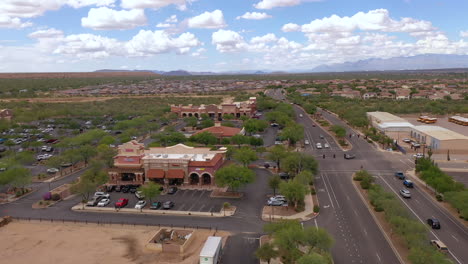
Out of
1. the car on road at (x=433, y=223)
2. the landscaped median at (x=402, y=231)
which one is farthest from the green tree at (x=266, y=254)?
the car on road at (x=433, y=223)

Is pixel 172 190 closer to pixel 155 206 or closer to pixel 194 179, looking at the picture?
pixel 194 179

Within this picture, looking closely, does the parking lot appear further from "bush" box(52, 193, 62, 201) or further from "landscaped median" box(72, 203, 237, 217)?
"bush" box(52, 193, 62, 201)

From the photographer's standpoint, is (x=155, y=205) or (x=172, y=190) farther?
(x=172, y=190)

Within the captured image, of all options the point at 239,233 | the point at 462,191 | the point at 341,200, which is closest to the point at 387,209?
the point at 341,200

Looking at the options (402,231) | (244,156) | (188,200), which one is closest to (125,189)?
(188,200)

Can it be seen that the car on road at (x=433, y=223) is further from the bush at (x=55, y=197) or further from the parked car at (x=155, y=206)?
the bush at (x=55, y=197)
